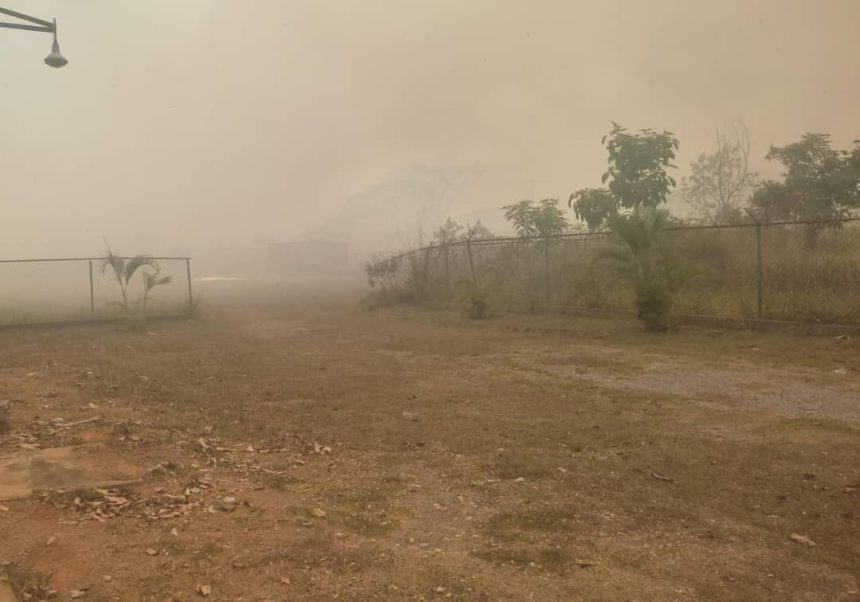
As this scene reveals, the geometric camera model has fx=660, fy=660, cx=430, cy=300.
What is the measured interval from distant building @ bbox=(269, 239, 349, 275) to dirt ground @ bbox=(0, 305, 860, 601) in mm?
75664

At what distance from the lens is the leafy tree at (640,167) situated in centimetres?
2269

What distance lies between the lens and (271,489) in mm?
4922

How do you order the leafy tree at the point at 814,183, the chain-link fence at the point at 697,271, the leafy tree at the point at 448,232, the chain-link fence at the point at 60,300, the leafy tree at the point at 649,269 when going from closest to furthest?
the chain-link fence at the point at 697,271, the leafy tree at the point at 649,269, the chain-link fence at the point at 60,300, the leafy tree at the point at 814,183, the leafy tree at the point at 448,232

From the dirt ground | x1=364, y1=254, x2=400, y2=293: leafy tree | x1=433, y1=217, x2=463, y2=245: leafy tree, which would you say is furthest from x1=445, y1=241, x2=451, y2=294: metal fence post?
the dirt ground

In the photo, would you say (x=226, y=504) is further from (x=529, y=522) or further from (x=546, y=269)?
(x=546, y=269)

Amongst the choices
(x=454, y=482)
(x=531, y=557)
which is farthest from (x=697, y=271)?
(x=531, y=557)

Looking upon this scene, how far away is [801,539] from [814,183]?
883 inches

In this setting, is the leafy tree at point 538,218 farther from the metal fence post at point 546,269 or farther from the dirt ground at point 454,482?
the dirt ground at point 454,482

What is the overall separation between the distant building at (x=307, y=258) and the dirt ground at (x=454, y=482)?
2979 inches

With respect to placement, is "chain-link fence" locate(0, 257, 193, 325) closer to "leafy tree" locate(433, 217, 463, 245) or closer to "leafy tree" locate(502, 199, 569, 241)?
"leafy tree" locate(433, 217, 463, 245)

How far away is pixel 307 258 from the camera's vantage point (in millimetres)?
86375

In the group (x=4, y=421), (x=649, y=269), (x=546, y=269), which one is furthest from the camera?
(x=546, y=269)

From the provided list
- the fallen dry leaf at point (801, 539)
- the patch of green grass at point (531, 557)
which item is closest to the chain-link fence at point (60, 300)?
the patch of green grass at point (531, 557)

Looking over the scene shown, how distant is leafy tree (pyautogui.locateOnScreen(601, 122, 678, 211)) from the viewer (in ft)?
74.4
